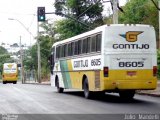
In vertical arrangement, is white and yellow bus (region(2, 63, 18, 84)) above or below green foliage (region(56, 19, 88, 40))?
below

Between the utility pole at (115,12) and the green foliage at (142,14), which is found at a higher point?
the green foliage at (142,14)

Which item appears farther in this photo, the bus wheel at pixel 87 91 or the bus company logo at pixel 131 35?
the bus wheel at pixel 87 91

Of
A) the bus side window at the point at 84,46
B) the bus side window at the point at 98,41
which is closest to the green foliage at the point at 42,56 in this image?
the bus side window at the point at 84,46

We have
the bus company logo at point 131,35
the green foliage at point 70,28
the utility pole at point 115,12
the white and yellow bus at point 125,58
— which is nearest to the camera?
the white and yellow bus at point 125,58

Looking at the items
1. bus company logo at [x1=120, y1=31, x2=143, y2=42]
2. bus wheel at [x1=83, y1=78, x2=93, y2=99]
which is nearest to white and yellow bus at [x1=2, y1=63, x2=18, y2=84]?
bus wheel at [x1=83, y1=78, x2=93, y2=99]

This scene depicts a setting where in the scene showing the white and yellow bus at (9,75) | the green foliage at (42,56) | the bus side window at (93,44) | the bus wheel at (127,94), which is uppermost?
the green foliage at (42,56)

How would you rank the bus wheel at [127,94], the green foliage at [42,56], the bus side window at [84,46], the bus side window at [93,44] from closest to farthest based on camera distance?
1. the bus side window at [93,44]
2. the bus wheel at [127,94]
3. the bus side window at [84,46]
4. the green foliage at [42,56]

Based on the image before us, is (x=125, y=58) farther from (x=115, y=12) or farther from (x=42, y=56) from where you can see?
(x=42, y=56)

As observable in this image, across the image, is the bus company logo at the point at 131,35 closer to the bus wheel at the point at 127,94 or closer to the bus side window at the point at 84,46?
the bus wheel at the point at 127,94

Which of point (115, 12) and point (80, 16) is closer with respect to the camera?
point (115, 12)

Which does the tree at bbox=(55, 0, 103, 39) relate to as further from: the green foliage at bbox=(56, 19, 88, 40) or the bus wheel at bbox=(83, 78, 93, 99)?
the bus wheel at bbox=(83, 78, 93, 99)

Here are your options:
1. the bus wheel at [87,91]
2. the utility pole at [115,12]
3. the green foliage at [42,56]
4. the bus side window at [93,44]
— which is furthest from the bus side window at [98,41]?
the green foliage at [42,56]

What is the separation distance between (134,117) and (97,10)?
130ft

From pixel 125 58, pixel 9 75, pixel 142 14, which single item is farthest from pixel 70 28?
pixel 125 58
